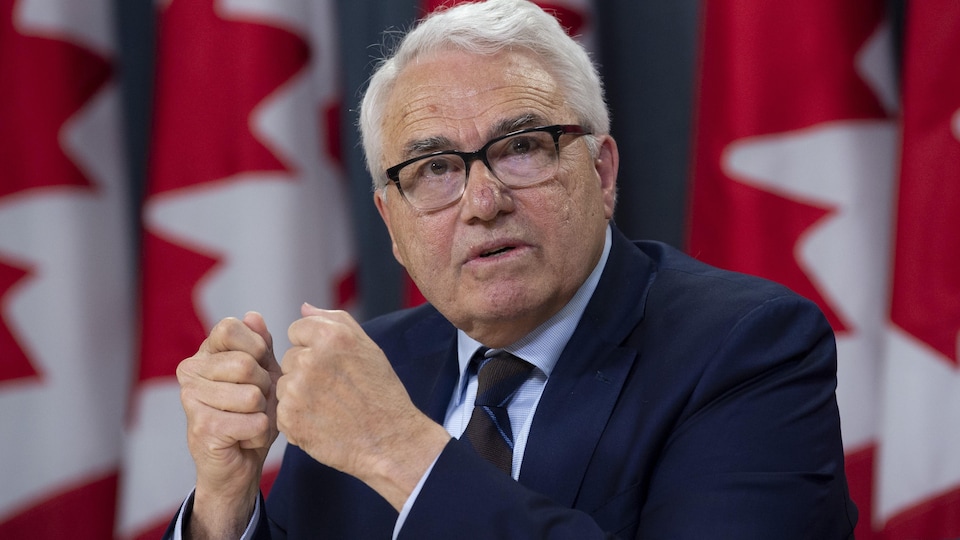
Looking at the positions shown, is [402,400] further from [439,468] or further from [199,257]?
[199,257]

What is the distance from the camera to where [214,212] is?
9.20ft

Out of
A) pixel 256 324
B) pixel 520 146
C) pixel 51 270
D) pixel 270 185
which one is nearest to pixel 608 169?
pixel 520 146

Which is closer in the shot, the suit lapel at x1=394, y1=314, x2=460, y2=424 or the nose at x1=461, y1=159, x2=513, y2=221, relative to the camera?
the nose at x1=461, y1=159, x2=513, y2=221

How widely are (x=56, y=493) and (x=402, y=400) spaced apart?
2.01m

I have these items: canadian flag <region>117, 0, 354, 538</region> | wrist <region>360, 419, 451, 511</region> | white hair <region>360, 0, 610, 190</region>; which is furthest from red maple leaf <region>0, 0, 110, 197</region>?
wrist <region>360, 419, 451, 511</region>

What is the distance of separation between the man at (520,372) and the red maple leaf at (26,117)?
4.71ft

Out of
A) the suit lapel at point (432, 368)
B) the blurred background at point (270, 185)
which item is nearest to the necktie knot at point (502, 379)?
the suit lapel at point (432, 368)

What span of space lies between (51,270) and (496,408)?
1.83 m

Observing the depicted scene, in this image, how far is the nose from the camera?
1572mm

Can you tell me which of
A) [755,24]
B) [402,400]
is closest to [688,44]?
[755,24]

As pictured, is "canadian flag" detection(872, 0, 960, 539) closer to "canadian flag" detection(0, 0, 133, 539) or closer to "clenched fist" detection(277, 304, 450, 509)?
"clenched fist" detection(277, 304, 450, 509)

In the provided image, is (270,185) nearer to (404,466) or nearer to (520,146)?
(520,146)

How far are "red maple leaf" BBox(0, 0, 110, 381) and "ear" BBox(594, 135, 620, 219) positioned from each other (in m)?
1.84

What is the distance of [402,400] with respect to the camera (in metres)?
1.35
